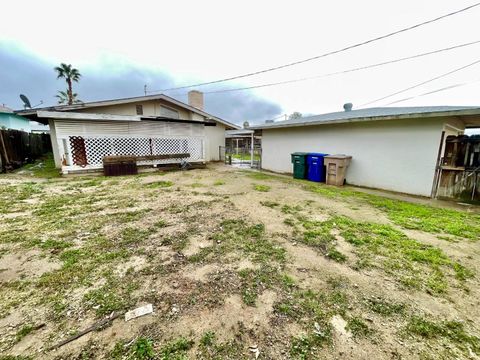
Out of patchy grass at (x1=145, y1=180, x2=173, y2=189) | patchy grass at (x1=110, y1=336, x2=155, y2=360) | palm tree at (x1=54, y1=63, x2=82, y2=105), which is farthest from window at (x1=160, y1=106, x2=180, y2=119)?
palm tree at (x1=54, y1=63, x2=82, y2=105)

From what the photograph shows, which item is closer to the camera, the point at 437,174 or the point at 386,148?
the point at 437,174

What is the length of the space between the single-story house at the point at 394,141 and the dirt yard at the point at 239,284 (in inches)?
84.7

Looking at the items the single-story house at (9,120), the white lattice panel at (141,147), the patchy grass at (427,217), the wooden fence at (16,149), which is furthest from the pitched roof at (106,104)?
the single-story house at (9,120)

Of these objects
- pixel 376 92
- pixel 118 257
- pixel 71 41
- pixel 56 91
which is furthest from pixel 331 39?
pixel 56 91

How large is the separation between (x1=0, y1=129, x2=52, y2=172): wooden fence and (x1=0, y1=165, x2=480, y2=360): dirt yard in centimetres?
668

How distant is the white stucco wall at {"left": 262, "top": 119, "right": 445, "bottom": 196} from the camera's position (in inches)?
243

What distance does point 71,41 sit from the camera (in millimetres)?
11773

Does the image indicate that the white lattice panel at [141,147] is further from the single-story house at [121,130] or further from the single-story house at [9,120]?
the single-story house at [9,120]

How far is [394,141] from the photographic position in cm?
684

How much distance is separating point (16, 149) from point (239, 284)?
14073 millimetres

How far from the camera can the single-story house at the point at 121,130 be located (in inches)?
355

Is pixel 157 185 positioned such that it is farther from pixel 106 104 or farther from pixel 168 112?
pixel 168 112

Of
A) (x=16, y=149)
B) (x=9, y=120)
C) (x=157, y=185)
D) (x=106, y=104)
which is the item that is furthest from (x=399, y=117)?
(x=9, y=120)

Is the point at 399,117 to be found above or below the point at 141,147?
above
